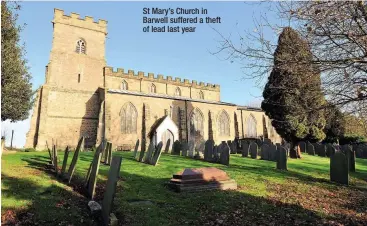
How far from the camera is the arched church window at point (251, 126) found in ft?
115

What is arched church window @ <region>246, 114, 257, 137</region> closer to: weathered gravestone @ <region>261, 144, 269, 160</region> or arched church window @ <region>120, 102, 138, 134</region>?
arched church window @ <region>120, 102, 138, 134</region>

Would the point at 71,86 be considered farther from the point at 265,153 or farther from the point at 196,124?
the point at 265,153

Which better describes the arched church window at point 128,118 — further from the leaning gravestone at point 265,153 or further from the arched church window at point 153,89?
the leaning gravestone at point 265,153

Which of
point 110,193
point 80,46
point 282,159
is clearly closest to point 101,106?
point 80,46

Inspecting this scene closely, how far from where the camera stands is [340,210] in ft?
21.0

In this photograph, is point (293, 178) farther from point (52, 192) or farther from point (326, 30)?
point (52, 192)

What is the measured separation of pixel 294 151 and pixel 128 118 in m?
16.2

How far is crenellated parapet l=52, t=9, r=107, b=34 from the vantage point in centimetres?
2892

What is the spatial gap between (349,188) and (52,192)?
939cm

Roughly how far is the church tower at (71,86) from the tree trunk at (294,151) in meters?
18.6

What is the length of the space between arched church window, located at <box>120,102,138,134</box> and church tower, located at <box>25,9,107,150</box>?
304cm

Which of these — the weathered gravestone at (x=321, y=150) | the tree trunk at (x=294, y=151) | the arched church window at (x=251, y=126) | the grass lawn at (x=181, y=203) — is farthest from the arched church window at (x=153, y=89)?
the grass lawn at (x=181, y=203)

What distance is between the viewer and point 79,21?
98.5ft

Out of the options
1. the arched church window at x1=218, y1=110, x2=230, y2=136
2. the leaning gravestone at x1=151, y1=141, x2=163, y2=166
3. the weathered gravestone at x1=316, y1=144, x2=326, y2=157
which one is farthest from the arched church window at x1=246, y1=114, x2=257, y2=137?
the leaning gravestone at x1=151, y1=141, x2=163, y2=166
